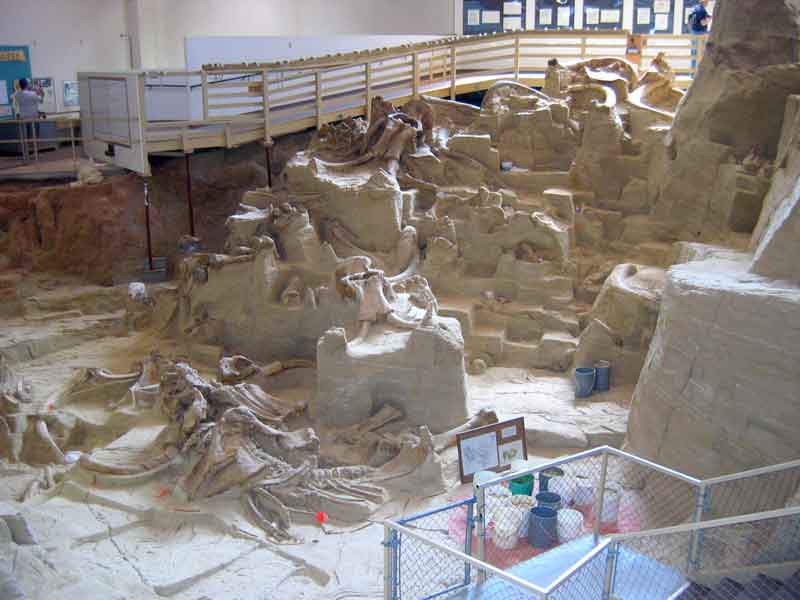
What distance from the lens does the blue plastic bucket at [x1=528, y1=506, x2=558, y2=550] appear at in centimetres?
718

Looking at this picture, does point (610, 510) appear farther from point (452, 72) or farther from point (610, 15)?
point (610, 15)

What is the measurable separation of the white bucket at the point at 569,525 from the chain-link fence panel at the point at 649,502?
41 centimetres

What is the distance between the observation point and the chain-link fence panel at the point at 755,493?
6930 millimetres

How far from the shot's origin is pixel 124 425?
10539 mm

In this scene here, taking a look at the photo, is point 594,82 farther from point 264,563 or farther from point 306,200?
point 264,563

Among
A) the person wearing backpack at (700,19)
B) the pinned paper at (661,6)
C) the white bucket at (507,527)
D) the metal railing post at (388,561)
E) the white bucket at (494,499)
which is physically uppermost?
the pinned paper at (661,6)

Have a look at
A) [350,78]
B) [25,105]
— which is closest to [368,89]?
[350,78]

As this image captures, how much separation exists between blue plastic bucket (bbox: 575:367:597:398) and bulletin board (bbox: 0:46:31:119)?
1033 centimetres

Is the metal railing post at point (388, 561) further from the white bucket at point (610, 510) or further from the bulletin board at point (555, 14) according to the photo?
the bulletin board at point (555, 14)

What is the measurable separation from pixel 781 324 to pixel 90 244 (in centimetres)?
1145

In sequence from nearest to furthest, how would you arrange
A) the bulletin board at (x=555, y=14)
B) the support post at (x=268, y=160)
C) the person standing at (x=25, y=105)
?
the person standing at (x=25, y=105) < the support post at (x=268, y=160) < the bulletin board at (x=555, y=14)

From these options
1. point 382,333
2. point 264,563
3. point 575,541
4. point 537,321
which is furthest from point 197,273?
point 575,541

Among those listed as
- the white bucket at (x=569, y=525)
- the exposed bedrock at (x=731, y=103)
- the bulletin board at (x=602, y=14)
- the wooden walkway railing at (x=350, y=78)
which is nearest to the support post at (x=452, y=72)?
the wooden walkway railing at (x=350, y=78)

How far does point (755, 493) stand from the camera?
7.14 meters
